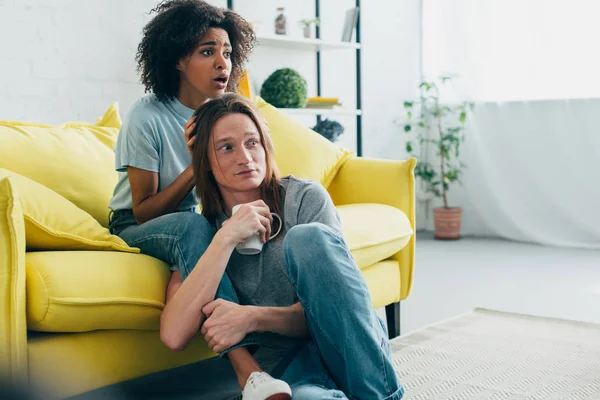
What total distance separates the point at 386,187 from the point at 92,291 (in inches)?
52.2

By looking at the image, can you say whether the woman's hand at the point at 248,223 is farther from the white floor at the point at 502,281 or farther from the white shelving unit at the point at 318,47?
the white shelving unit at the point at 318,47

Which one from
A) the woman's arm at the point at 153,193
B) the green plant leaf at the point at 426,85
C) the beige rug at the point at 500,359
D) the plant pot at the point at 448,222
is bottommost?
the plant pot at the point at 448,222

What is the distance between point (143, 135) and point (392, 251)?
95 cm

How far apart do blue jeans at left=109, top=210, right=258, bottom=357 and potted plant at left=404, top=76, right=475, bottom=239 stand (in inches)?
131

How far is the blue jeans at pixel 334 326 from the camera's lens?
142 cm

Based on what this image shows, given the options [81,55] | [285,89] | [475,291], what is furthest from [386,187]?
[81,55]

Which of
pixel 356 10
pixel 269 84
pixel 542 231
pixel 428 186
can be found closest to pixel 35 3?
pixel 269 84

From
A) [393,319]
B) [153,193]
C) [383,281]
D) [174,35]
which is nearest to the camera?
[153,193]

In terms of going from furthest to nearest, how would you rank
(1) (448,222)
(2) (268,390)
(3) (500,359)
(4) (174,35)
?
1. (1) (448,222)
2. (3) (500,359)
3. (4) (174,35)
4. (2) (268,390)

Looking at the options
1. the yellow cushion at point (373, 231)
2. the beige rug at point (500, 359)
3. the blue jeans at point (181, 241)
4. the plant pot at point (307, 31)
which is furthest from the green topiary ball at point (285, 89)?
the blue jeans at point (181, 241)

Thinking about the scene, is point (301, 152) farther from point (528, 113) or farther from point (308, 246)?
point (528, 113)

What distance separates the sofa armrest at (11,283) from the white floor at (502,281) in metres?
1.50

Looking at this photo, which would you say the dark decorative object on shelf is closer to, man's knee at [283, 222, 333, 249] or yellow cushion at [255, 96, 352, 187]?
yellow cushion at [255, 96, 352, 187]

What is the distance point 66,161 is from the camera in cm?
196
